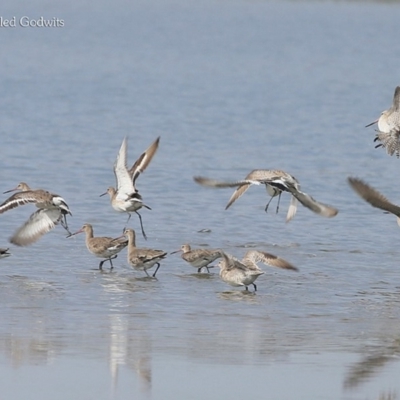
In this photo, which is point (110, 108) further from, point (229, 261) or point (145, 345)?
A: point (145, 345)

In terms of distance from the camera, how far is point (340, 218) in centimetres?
1620

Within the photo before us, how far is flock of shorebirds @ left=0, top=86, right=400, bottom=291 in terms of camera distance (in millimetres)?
11516

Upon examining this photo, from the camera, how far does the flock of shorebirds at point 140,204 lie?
1152 cm

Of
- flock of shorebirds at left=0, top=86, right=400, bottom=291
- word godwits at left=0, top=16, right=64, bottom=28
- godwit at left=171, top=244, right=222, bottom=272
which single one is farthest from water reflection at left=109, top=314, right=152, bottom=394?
word godwits at left=0, top=16, right=64, bottom=28

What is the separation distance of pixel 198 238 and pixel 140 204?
1.07 meters

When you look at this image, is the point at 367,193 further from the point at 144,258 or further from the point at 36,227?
the point at 36,227

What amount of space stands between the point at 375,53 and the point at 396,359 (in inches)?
1596

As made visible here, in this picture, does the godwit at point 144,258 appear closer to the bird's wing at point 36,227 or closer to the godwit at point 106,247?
the godwit at point 106,247

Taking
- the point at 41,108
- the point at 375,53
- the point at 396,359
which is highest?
the point at 375,53

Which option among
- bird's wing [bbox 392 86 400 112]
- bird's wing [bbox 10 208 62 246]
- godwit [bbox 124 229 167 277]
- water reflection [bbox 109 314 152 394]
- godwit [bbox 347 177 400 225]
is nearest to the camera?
water reflection [bbox 109 314 152 394]

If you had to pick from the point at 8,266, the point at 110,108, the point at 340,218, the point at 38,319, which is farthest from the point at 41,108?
the point at 38,319

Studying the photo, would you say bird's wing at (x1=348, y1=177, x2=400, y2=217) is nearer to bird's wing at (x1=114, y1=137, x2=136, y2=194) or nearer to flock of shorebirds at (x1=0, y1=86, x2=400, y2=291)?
flock of shorebirds at (x1=0, y1=86, x2=400, y2=291)

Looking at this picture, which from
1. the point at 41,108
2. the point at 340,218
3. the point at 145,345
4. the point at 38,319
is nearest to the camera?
the point at 145,345

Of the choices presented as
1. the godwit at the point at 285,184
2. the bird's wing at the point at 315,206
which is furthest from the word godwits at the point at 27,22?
the bird's wing at the point at 315,206
